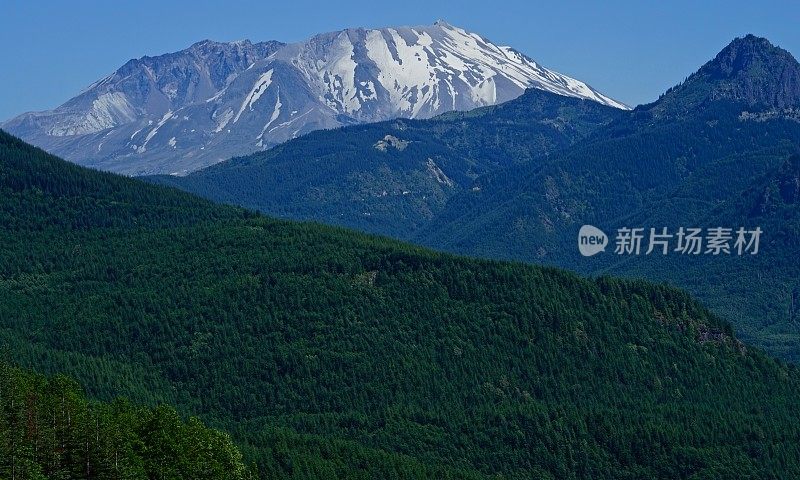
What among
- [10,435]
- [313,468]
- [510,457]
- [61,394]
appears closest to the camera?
[10,435]

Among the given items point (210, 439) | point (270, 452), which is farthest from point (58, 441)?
point (270, 452)

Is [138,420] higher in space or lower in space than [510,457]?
higher

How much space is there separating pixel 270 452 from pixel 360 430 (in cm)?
3344

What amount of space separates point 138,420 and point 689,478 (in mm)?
97531

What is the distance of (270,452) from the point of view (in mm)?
166500

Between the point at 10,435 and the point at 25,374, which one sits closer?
the point at 10,435

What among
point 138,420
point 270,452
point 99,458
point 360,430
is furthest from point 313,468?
point 99,458

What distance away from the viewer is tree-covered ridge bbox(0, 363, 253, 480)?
351ft

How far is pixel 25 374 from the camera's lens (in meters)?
132

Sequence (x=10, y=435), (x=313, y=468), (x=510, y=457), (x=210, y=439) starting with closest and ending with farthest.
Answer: (x=10, y=435) < (x=210, y=439) < (x=313, y=468) < (x=510, y=457)

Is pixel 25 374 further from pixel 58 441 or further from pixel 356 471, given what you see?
pixel 356 471

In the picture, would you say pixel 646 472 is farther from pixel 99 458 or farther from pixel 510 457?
pixel 99 458

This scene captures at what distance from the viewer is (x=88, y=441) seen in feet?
360

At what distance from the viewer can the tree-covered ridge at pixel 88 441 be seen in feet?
351
